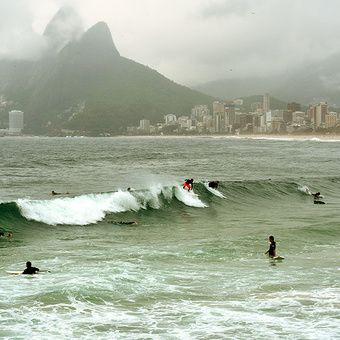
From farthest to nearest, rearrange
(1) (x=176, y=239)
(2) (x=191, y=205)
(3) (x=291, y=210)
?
(2) (x=191, y=205), (3) (x=291, y=210), (1) (x=176, y=239)

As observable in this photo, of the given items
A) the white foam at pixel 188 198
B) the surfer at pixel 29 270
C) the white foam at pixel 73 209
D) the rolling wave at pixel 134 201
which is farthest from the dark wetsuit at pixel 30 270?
the white foam at pixel 188 198

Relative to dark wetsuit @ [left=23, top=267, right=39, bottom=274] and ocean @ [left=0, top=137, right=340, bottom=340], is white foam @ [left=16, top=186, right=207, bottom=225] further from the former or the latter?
dark wetsuit @ [left=23, top=267, right=39, bottom=274]

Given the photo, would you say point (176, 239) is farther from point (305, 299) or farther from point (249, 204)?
point (249, 204)

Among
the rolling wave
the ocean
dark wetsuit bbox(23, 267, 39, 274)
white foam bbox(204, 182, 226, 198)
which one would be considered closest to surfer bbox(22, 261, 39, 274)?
dark wetsuit bbox(23, 267, 39, 274)

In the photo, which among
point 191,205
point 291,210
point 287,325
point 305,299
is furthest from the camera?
point 191,205

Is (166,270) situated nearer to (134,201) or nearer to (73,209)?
(73,209)

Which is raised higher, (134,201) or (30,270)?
(134,201)

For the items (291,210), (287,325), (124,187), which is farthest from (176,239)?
(124,187)

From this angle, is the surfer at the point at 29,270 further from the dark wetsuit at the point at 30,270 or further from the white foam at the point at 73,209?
the white foam at the point at 73,209

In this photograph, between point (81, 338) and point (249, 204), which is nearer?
point (81, 338)

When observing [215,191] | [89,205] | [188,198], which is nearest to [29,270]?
[89,205]

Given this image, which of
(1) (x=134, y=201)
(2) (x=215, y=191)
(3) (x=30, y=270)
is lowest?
(3) (x=30, y=270)
